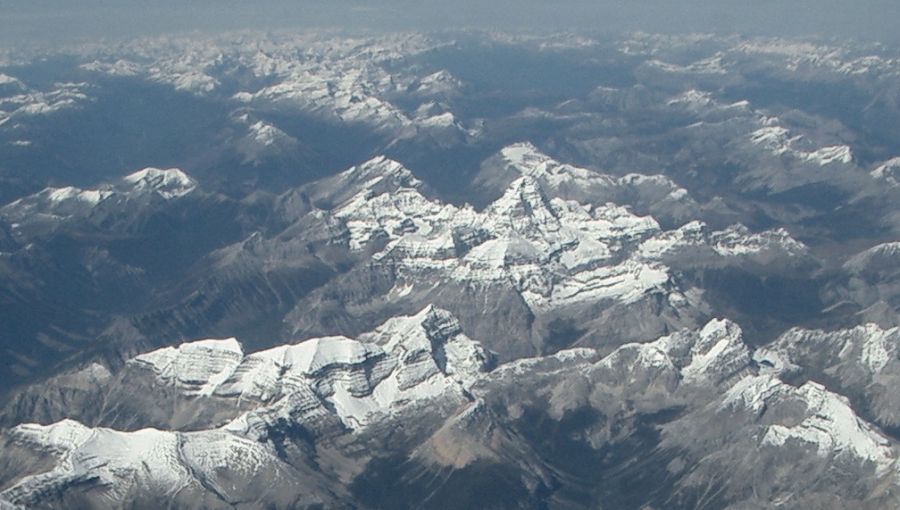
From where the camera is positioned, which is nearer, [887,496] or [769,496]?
[887,496]

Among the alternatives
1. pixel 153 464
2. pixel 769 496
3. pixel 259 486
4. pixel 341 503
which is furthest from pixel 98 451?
pixel 769 496

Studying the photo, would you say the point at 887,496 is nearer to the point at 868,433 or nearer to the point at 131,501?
the point at 868,433

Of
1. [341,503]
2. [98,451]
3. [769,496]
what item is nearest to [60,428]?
[98,451]

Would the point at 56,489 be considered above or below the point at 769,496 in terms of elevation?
above

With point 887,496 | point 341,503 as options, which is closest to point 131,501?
point 341,503

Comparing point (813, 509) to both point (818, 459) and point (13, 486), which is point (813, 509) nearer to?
point (818, 459)

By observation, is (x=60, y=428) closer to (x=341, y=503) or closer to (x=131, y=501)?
(x=131, y=501)

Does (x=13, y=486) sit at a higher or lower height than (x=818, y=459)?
higher

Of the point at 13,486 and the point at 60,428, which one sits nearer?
the point at 13,486
